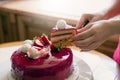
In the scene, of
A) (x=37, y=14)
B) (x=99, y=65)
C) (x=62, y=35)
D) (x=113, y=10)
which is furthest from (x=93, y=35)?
(x=37, y=14)

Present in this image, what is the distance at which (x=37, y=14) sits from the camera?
5.77 ft

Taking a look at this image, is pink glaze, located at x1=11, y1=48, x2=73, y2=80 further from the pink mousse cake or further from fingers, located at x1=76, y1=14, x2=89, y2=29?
fingers, located at x1=76, y1=14, x2=89, y2=29

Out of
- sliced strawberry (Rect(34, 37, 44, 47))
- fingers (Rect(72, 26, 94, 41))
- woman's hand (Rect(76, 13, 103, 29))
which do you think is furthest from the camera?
woman's hand (Rect(76, 13, 103, 29))

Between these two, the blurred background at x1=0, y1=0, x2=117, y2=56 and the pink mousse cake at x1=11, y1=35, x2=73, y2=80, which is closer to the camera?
the pink mousse cake at x1=11, y1=35, x2=73, y2=80

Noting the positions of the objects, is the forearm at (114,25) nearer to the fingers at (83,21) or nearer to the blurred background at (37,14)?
the fingers at (83,21)

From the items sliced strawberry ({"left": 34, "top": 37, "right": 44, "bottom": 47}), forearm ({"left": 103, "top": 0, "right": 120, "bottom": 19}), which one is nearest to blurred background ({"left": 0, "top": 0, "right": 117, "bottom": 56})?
forearm ({"left": 103, "top": 0, "right": 120, "bottom": 19})

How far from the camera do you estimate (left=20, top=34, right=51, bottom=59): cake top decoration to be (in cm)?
88

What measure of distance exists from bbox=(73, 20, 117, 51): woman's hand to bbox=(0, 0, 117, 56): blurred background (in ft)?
2.30

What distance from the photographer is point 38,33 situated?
75.5 inches

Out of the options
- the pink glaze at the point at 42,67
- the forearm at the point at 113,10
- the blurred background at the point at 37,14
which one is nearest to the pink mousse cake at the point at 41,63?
the pink glaze at the point at 42,67

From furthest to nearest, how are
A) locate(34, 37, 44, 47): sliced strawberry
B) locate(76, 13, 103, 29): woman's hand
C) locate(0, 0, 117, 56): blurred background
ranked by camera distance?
1. locate(0, 0, 117, 56): blurred background
2. locate(76, 13, 103, 29): woman's hand
3. locate(34, 37, 44, 47): sliced strawberry

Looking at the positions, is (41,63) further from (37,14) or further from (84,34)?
(37,14)

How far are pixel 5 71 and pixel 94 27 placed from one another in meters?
0.38

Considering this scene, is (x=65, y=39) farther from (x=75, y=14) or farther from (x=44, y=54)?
(x=75, y=14)
